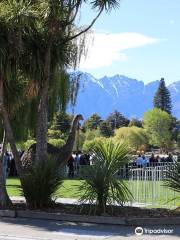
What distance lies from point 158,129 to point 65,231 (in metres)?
110

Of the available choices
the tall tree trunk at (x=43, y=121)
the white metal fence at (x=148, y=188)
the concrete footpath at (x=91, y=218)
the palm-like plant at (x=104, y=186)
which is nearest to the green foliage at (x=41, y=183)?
the concrete footpath at (x=91, y=218)

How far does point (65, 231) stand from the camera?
35.8 ft

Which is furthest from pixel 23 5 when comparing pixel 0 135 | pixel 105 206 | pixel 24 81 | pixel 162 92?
pixel 162 92

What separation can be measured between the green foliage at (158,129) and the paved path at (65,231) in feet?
350

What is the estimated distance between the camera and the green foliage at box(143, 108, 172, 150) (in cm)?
11881

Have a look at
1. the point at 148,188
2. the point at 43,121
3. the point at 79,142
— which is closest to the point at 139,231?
the point at 43,121

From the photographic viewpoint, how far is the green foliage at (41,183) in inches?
504

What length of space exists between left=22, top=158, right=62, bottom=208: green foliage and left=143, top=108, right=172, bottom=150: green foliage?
105 m

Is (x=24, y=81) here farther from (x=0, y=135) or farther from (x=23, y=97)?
(x=0, y=135)

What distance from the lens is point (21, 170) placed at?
1402 centimetres

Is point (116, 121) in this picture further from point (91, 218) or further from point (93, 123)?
point (91, 218)

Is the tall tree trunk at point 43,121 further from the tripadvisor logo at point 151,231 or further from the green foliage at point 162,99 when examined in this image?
the green foliage at point 162,99

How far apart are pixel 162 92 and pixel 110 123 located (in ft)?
53.5

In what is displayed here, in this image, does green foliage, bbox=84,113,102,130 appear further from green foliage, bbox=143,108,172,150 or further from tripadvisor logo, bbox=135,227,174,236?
tripadvisor logo, bbox=135,227,174,236
